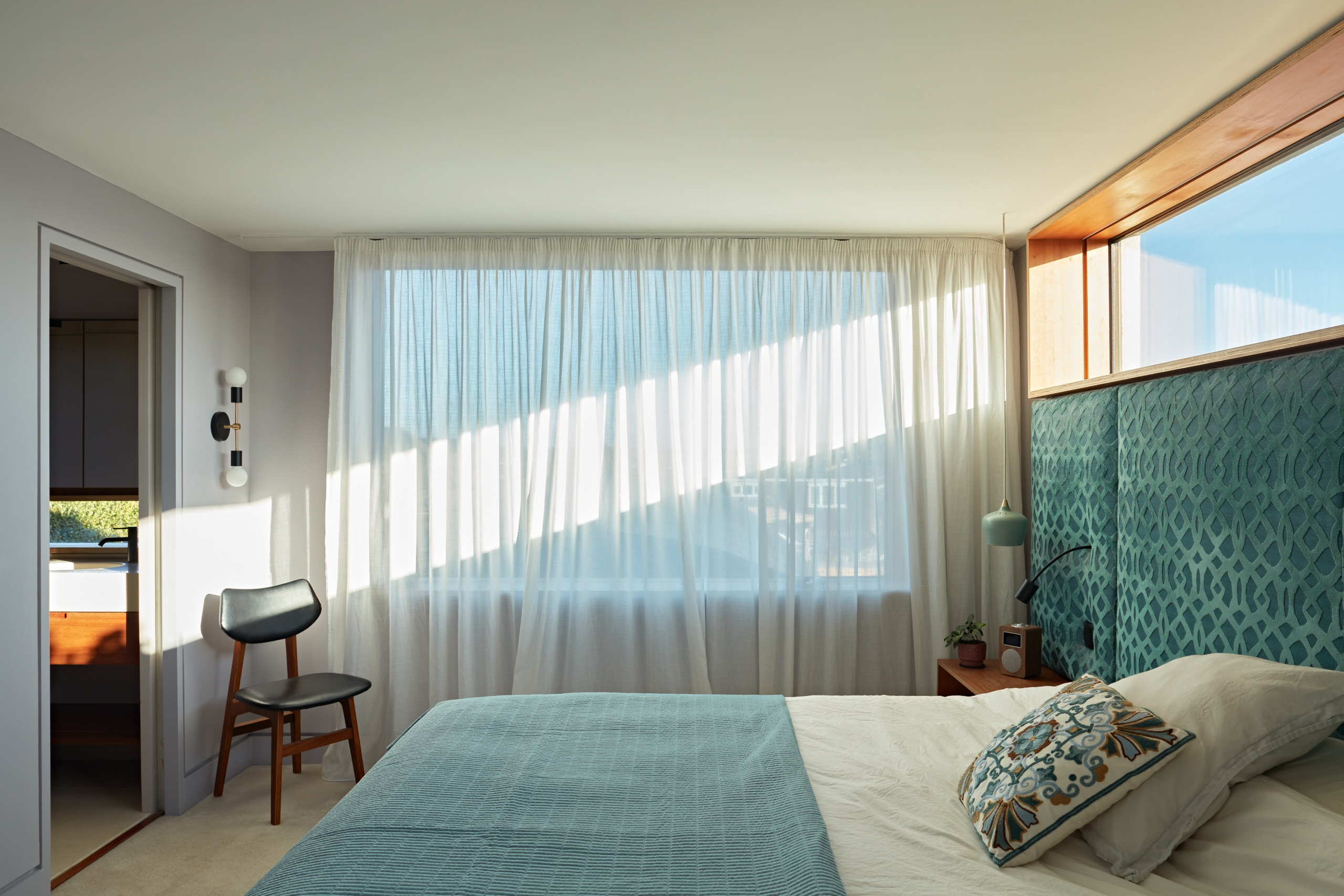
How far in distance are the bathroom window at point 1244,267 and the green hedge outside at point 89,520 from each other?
5.29 meters

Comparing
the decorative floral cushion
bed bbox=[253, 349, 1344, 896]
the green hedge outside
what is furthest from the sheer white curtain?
the decorative floral cushion

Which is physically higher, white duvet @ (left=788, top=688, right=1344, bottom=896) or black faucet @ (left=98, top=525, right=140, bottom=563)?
black faucet @ (left=98, top=525, right=140, bottom=563)

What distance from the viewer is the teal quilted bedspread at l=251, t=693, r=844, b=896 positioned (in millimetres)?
1587

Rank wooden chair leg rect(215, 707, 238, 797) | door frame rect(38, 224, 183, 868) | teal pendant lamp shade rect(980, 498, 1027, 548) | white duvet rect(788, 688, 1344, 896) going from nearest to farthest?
white duvet rect(788, 688, 1344, 896) < teal pendant lamp shade rect(980, 498, 1027, 548) < door frame rect(38, 224, 183, 868) < wooden chair leg rect(215, 707, 238, 797)

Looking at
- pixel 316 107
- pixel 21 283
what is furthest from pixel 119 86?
pixel 21 283

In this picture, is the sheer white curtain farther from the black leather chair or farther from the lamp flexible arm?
the lamp flexible arm

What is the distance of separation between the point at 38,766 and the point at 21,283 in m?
1.66

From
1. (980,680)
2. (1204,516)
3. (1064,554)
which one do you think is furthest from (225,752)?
(1204,516)

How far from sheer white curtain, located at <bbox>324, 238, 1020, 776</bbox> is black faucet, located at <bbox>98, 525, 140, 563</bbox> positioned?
119 cm

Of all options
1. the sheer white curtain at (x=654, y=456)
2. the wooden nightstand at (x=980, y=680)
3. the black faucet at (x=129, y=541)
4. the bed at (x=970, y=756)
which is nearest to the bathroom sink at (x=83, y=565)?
the black faucet at (x=129, y=541)

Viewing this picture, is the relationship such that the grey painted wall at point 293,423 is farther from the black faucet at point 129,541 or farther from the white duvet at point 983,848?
the white duvet at point 983,848

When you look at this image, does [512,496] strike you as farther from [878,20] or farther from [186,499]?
[878,20]

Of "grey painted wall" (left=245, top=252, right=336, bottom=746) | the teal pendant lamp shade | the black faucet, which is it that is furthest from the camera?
the black faucet

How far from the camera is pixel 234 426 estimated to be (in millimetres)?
3918
